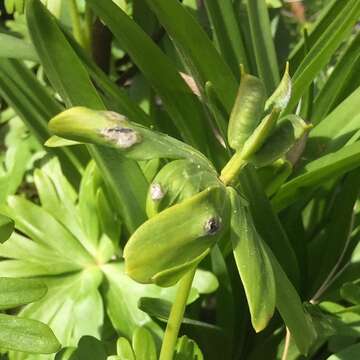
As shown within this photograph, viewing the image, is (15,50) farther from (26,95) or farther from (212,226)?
(212,226)

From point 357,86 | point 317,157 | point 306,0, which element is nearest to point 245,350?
point 317,157

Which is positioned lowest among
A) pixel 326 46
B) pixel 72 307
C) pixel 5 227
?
pixel 72 307

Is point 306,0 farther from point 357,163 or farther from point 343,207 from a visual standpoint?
point 357,163

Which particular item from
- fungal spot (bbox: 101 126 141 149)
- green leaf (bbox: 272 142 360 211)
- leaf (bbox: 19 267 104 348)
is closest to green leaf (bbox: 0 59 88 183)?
leaf (bbox: 19 267 104 348)

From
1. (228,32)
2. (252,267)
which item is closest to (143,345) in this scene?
(252,267)

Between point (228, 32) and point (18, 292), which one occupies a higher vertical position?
point (228, 32)

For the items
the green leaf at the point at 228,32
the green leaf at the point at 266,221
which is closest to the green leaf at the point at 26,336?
the green leaf at the point at 266,221

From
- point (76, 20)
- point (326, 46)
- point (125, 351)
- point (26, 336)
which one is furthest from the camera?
point (76, 20)
